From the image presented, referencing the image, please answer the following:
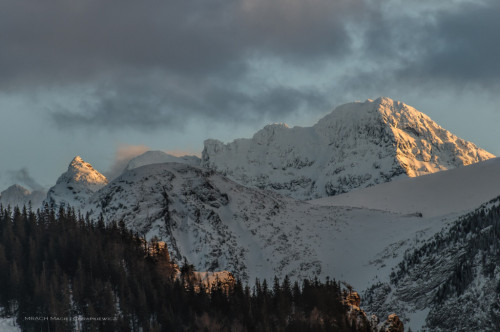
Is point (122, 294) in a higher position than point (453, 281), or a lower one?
higher

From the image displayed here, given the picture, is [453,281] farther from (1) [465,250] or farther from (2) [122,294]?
(2) [122,294]

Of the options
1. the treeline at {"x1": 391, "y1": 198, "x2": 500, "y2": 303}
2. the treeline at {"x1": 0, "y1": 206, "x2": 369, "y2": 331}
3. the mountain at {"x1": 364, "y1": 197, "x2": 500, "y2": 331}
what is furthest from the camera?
the treeline at {"x1": 391, "y1": 198, "x2": 500, "y2": 303}

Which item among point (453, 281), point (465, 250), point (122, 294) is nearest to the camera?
point (453, 281)

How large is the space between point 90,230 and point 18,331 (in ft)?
158

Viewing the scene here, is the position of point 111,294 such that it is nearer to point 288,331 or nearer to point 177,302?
point 177,302

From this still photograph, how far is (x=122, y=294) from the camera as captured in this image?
15200cm

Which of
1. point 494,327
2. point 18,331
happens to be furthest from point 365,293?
point 18,331

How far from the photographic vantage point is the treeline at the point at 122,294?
5492 inches

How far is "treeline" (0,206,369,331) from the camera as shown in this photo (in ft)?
458

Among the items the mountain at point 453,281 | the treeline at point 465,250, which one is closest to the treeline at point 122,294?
the mountain at point 453,281

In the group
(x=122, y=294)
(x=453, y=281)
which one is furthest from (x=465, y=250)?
(x=122, y=294)

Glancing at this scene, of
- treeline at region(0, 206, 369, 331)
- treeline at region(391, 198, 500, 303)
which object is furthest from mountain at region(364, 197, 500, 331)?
treeline at region(0, 206, 369, 331)

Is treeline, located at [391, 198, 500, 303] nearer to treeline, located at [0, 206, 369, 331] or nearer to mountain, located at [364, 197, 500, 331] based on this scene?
mountain, located at [364, 197, 500, 331]

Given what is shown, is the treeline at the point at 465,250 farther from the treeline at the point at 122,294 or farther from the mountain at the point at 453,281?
the treeline at the point at 122,294
